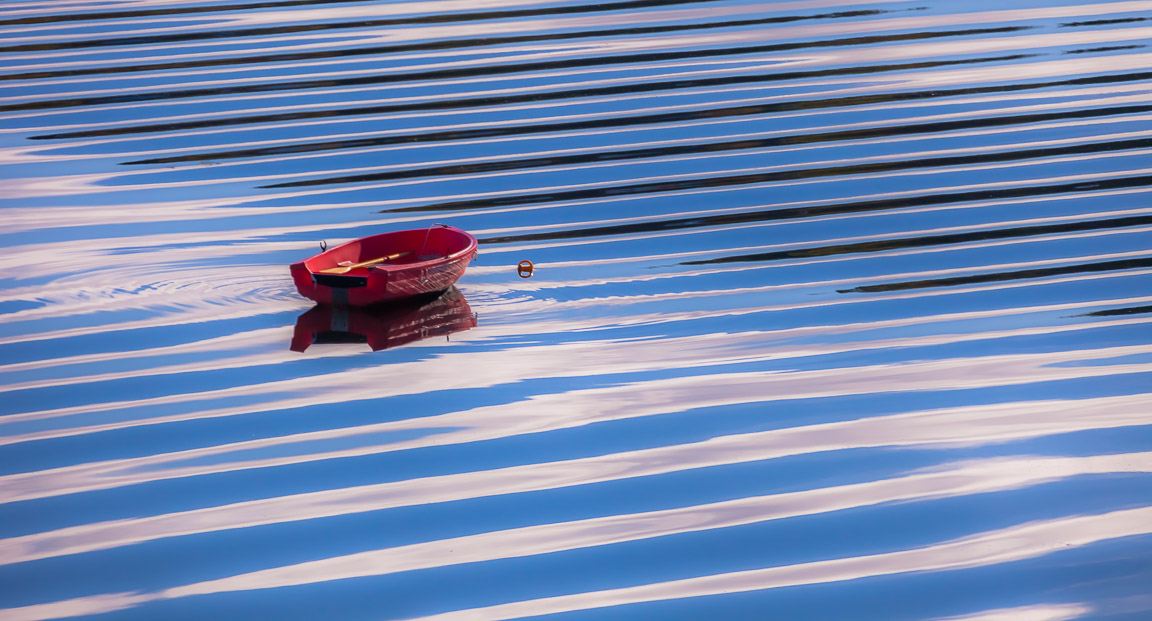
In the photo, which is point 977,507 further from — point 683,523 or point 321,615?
point 321,615

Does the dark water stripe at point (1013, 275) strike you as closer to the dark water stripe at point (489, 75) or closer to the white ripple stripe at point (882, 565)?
the white ripple stripe at point (882, 565)

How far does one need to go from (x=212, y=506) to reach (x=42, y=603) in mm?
569

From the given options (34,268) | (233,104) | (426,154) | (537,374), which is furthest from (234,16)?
(537,374)

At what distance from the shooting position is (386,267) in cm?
482

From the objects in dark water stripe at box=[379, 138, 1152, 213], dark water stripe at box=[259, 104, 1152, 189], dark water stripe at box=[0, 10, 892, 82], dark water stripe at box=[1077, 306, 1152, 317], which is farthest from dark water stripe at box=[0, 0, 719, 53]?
dark water stripe at box=[1077, 306, 1152, 317]

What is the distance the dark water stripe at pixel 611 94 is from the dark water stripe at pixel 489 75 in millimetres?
438

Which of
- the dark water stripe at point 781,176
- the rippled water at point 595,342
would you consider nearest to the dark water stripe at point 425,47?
the rippled water at point 595,342

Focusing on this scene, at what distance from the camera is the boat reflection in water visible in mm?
4742

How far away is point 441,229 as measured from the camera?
5258mm

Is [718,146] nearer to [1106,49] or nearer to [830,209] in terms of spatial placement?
[830,209]

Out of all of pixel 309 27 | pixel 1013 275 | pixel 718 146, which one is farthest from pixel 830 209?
pixel 309 27

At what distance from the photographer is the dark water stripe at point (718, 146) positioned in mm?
6898

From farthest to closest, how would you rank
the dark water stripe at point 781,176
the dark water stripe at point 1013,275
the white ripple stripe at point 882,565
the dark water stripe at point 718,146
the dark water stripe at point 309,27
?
the dark water stripe at point 309,27 → the dark water stripe at point 718,146 → the dark water stripe at point 781,176 → the dark water stripe at point 1013,275 → the white ripple stripe at point 882,565

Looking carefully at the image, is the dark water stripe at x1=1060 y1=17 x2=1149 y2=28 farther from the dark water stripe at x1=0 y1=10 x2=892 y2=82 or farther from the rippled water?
the dark water stripe at x1=0 y1=10 x2=892 y2=82
